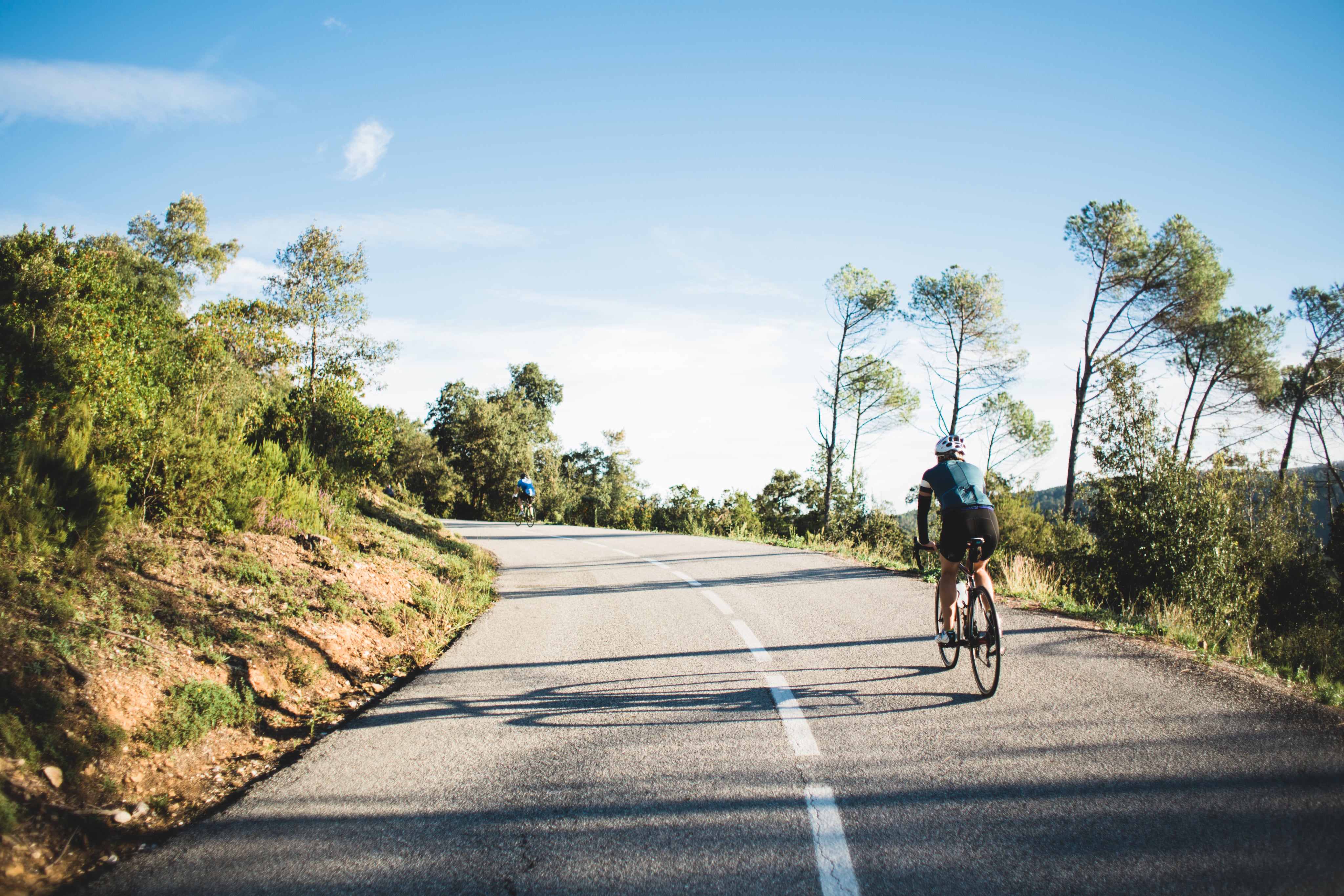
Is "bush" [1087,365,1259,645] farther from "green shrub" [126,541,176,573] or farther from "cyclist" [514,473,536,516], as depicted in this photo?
"cyclist" [514,473,536,516]

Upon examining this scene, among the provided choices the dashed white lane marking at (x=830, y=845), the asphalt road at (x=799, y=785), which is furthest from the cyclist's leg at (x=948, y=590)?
the dashed white lane marking at (x=830, y=845)

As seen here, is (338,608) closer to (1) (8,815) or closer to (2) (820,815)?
(1) (8,815)

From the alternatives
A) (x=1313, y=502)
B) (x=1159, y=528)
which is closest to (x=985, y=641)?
(x=1159, y=528)

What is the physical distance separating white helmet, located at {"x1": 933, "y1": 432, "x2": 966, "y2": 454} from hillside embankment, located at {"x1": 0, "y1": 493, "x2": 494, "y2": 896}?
543cm

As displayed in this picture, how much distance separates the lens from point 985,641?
202 inches

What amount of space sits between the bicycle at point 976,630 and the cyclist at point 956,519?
41mm

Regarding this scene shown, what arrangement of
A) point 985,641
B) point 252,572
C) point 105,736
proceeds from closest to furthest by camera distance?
point 105,736 → point 985,641 → point 252,572

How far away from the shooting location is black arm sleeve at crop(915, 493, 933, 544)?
567 cm

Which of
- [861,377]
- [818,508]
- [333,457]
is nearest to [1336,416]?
[861,377]

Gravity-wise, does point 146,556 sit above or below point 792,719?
above

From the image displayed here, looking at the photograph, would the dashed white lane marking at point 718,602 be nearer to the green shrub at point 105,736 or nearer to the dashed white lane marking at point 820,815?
the dashed white lane marking at point 820,815

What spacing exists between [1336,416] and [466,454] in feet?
163

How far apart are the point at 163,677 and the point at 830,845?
4.50m

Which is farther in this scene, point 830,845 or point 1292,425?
point 1292,425
